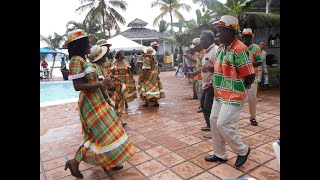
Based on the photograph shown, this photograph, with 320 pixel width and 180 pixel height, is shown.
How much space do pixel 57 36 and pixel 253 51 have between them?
4689cm

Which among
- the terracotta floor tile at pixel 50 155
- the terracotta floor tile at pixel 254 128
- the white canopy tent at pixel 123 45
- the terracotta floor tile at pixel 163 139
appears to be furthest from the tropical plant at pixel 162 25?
the terracotta floor tile at pixel 50 155

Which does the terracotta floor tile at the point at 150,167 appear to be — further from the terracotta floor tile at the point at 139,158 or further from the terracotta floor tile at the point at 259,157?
the terracotta floor tile at the point at 259,157

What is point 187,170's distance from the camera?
3186mm

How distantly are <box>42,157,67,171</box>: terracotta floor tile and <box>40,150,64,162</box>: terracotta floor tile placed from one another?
4.9 inches

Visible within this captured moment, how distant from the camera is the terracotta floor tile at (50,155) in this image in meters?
3.83

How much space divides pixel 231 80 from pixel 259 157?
1164 millimetres

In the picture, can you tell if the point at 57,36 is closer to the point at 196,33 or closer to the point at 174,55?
the point at 174,55

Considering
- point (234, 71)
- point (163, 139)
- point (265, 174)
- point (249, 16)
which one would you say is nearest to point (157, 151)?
point (163, 139)

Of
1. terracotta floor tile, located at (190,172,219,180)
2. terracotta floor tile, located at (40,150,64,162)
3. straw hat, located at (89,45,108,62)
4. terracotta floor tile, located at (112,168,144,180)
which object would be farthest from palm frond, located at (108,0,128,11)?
terracotta floor tile, located at (190,172,219,180)

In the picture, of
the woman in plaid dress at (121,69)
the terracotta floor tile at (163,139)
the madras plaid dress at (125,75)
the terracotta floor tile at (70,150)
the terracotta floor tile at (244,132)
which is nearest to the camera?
the terracotta floor tile at (70,150)

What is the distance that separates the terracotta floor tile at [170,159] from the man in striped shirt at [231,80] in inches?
27.8

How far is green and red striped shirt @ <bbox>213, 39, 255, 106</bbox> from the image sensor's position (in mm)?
2996
